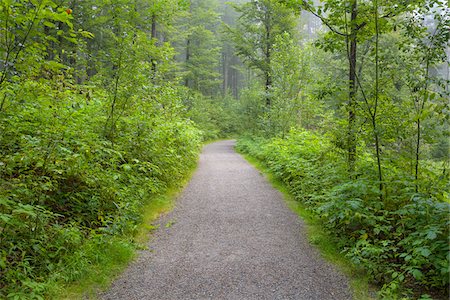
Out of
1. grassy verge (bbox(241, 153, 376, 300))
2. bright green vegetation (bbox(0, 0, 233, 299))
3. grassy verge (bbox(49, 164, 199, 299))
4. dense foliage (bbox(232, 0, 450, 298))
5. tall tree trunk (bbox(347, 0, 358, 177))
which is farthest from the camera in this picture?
tall tree trunk (bbox(347, 0, 358, 177))

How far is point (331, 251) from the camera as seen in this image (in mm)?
4457

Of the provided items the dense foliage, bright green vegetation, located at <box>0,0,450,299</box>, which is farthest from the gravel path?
the dense foliage

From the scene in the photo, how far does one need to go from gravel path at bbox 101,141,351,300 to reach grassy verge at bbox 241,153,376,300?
118mm

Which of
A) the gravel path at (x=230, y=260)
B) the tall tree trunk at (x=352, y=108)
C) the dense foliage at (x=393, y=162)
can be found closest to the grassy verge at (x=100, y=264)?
the gravel path at (x=230, y=260)

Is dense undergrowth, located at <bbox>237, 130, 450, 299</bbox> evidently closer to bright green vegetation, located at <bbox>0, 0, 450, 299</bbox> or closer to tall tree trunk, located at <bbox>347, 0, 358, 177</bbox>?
bright green vegetation, located at <bbox>0, 0, 450, 299</bbox>

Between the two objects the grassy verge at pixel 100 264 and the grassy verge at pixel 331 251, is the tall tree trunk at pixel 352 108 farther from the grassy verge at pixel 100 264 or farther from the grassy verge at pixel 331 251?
the grassy verge at pixel 100 264

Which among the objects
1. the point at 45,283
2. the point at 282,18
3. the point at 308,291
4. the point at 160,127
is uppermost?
the point at 282,18

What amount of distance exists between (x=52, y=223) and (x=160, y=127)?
4.37 m

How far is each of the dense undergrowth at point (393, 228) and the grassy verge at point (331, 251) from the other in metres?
0.13

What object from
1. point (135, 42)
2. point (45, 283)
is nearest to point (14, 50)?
point (45, 283)

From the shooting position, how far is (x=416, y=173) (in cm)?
434

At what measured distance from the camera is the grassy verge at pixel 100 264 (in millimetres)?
3173

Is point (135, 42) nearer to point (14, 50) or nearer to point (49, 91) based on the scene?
point (49, 91)

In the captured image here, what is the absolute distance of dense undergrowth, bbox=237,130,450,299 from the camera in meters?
3.08
